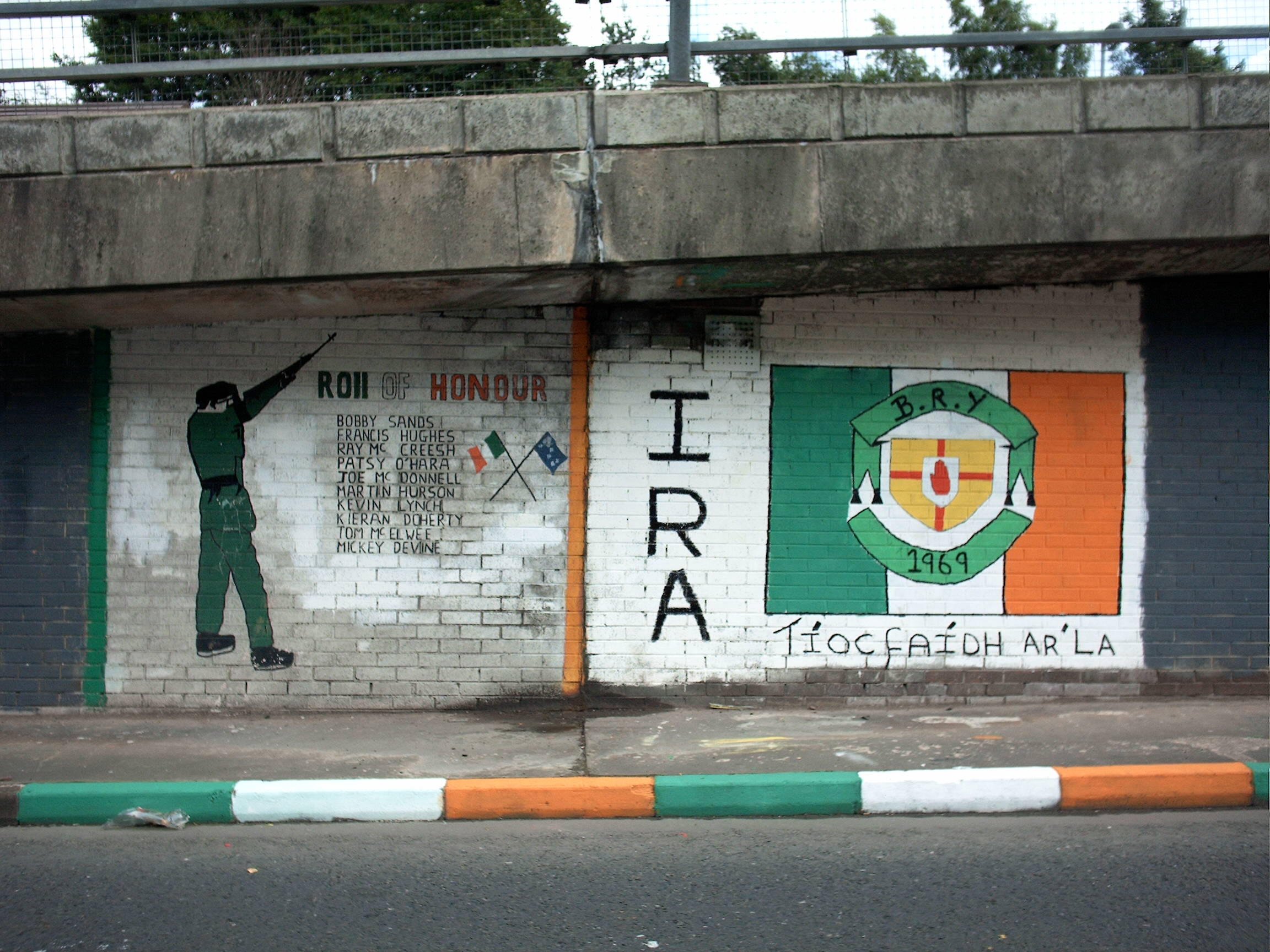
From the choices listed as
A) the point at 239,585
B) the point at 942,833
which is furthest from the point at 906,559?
the point at 239,585

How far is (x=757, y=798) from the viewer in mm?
4863

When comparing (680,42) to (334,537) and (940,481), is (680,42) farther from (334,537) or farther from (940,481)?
(334,537)

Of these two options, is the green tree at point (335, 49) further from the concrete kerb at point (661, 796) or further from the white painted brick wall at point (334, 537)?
the concrete kerb at point (661, 796)

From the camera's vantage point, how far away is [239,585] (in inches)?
248

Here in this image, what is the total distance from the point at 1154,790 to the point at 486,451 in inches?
166

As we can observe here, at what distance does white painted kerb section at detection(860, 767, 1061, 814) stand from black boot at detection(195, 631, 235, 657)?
4007 millimetres

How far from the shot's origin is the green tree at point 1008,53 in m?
6.01

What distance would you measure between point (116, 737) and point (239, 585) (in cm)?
111

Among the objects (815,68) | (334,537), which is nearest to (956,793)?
(334,537)

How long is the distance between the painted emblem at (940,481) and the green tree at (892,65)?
192cm

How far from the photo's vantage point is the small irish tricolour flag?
637 centimetres

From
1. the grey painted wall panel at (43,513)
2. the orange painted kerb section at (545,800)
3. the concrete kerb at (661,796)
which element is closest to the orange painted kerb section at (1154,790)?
the concrete kerb at (661,796)

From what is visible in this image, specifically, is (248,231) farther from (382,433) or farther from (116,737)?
(116,737)

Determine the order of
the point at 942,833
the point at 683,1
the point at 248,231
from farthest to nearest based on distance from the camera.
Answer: the point at 683,1
the point at 248,231
the point at 942,833
